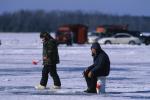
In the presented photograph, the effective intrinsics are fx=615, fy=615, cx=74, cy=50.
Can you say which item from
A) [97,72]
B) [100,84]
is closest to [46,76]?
[97,72]

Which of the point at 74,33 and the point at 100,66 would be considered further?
the point at 74,33

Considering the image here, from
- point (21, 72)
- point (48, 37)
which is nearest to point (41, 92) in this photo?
point (48, 37)

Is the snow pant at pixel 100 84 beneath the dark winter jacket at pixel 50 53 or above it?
beneath

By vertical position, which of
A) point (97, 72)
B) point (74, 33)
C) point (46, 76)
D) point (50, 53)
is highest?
point (50, 53)

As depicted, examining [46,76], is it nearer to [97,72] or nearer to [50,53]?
[50,53]

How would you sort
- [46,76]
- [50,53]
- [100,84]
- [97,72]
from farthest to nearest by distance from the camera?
[46,76], [50,53], [97,72], [100,84]

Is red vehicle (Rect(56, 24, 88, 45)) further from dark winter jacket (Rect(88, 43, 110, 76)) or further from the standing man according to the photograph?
dark winter jacket (Rect(88, 43, 110, 76))

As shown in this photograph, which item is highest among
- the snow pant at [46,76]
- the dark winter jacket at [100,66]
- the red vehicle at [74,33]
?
the dark winter jacket at [100,66]

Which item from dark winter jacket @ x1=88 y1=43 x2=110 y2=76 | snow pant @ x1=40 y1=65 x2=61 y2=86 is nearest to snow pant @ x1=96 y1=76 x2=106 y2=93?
dark winter jacket @ x1=88 y1=43 x2=110 y2=76

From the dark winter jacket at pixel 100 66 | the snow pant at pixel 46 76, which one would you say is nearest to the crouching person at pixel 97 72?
the dark winter jacket at pixel 100 66

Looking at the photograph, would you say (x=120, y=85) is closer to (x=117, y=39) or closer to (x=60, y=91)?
(x=60, y=91)

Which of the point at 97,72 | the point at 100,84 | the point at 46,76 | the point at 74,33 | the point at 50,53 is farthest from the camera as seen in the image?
the point at 74,33

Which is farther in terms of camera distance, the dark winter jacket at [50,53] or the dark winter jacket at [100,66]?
the dark winter jacket at [50,53]

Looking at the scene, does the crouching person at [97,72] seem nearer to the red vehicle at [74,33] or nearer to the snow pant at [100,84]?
the snow pant at [100,84]
